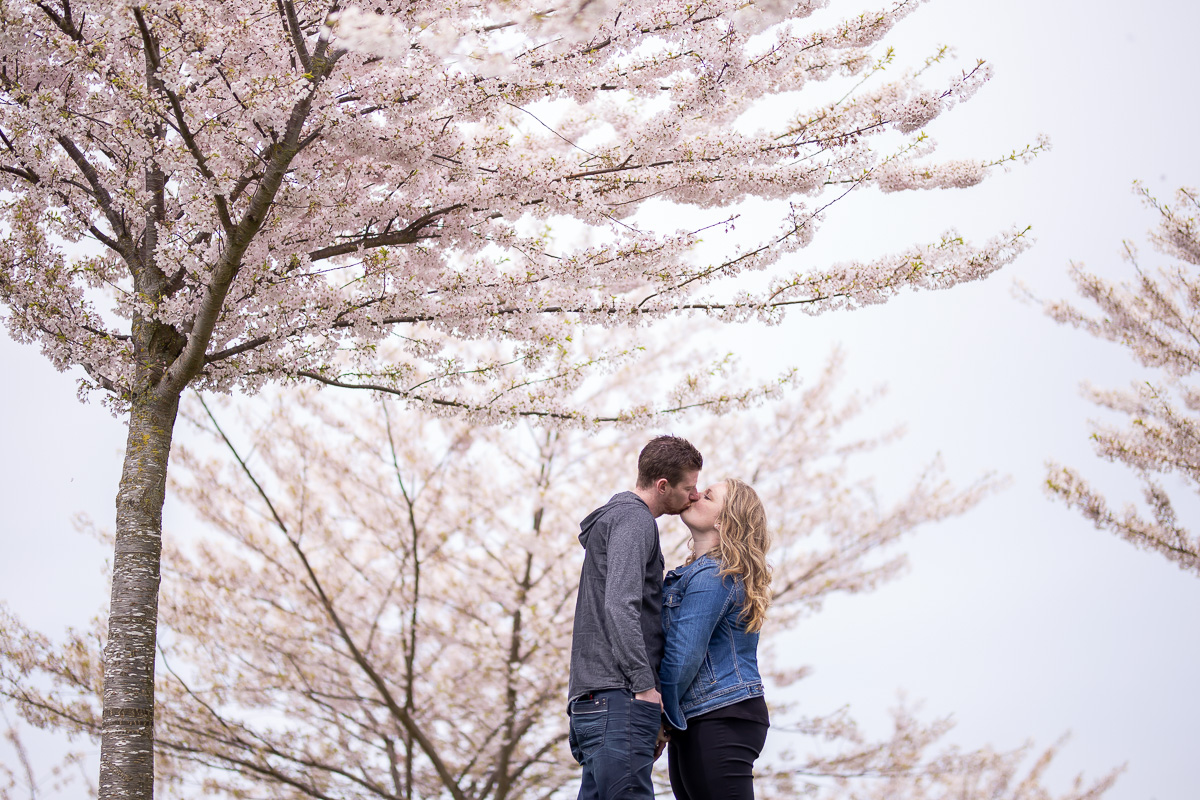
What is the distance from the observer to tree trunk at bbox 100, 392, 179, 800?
2.79 metres

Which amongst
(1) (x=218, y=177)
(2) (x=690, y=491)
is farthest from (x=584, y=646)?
(1) (x=218, y=177)

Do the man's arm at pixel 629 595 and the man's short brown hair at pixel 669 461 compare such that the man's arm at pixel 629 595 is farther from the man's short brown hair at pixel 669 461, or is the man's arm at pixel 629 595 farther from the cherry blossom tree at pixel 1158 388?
the cherry blossom tree at pixel 1158 388

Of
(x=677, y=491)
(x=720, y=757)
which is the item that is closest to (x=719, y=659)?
(x=720, y=757)

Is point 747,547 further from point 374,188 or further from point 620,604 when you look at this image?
point 374,188

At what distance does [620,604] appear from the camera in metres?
2.22

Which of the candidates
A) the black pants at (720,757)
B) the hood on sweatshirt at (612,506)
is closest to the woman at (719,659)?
the black pants at (720,757)

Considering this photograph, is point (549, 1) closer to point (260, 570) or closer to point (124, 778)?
point (124, 778)

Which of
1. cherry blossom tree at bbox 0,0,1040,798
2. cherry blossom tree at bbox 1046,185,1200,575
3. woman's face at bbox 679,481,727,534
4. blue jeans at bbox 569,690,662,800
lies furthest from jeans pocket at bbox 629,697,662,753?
cherry blossom tree at bbox 1046,185,1200,575

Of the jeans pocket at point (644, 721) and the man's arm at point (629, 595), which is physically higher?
the man's arm at point (629, 595)

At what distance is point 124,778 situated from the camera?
2771 millimetres

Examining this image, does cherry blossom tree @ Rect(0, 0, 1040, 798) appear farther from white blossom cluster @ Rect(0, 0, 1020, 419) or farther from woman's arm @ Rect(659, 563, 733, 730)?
A: woman's arm @ Rect(659, 563, 733, 730)

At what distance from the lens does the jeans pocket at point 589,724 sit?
7.23ft

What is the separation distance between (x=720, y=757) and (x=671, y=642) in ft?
1.00

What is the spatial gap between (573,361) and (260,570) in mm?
3139
